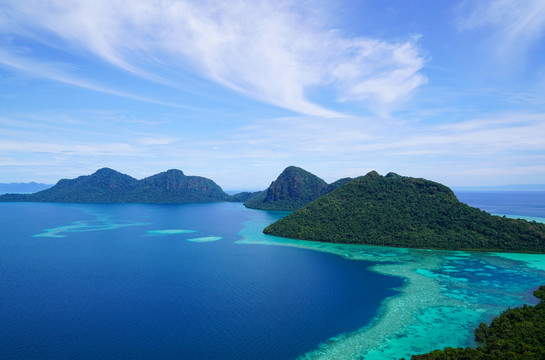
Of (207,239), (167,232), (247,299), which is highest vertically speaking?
(167,232)

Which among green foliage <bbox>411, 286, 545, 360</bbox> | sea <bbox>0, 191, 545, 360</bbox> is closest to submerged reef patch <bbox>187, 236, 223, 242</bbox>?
sea <bbox>0, 191, 545, 360</bbox>

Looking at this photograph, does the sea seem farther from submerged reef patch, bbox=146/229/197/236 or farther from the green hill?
submerged reef patch, bbox=146/229/197/236

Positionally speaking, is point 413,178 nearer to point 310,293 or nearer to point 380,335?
point 310,293

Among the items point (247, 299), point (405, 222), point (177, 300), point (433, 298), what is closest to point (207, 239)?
point (177, 300)

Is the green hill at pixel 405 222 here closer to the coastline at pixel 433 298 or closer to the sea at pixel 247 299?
the coastline at pixel 433 298

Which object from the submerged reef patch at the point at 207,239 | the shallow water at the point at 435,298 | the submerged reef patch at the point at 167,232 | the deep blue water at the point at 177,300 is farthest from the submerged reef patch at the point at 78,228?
the shallow water at the point at 435,298

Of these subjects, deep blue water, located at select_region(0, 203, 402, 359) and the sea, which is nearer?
deep blue water, located at select_region(0, 203, 402, 359)

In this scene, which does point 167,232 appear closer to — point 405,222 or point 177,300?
point 177,300
